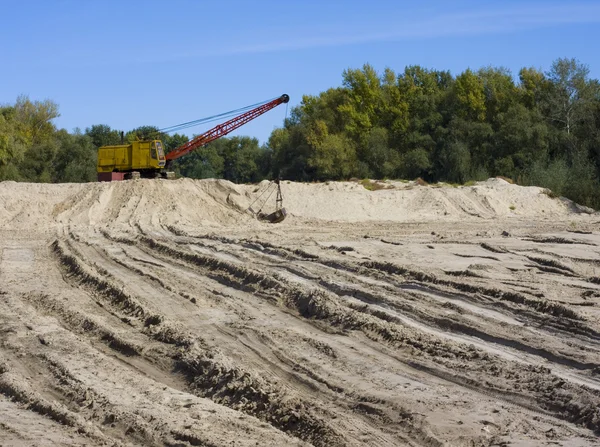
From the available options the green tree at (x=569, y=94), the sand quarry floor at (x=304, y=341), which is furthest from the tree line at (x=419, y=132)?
the sand quarry floor at (x=304, y=341)

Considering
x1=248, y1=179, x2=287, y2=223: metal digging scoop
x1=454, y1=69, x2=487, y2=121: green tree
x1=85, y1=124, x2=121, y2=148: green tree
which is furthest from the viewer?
x1=85, y1=124, x2=121, y2=148: green tree

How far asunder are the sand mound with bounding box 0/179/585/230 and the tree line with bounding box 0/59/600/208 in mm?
5893

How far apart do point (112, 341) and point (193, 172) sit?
72846mm

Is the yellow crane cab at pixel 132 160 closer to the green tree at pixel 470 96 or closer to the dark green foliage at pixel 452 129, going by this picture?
the dark green foliage at pixel 452 129

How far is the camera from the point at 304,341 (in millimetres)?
9984

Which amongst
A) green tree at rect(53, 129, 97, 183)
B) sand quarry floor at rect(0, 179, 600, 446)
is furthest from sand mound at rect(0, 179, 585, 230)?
green tree at rect(53, 129, 97, 183)

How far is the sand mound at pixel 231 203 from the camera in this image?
1214 inches

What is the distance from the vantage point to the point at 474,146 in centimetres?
5356

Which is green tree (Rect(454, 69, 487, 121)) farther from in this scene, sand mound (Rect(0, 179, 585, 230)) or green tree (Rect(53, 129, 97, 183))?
green tree (Rect(53, 129, 97, 183))

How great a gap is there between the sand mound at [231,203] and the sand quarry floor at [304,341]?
8822mm

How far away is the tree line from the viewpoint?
1916 inches

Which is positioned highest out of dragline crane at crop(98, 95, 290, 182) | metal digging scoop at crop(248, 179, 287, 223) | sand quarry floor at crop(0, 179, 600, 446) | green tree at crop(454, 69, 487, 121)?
green tree at crop(454, 69, 487, 121)

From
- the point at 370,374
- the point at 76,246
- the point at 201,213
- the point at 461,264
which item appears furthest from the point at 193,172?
the point at 370,374

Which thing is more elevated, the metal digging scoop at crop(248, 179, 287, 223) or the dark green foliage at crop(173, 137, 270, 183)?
the dark green foliage at crop(173, 137, 270, 183)
